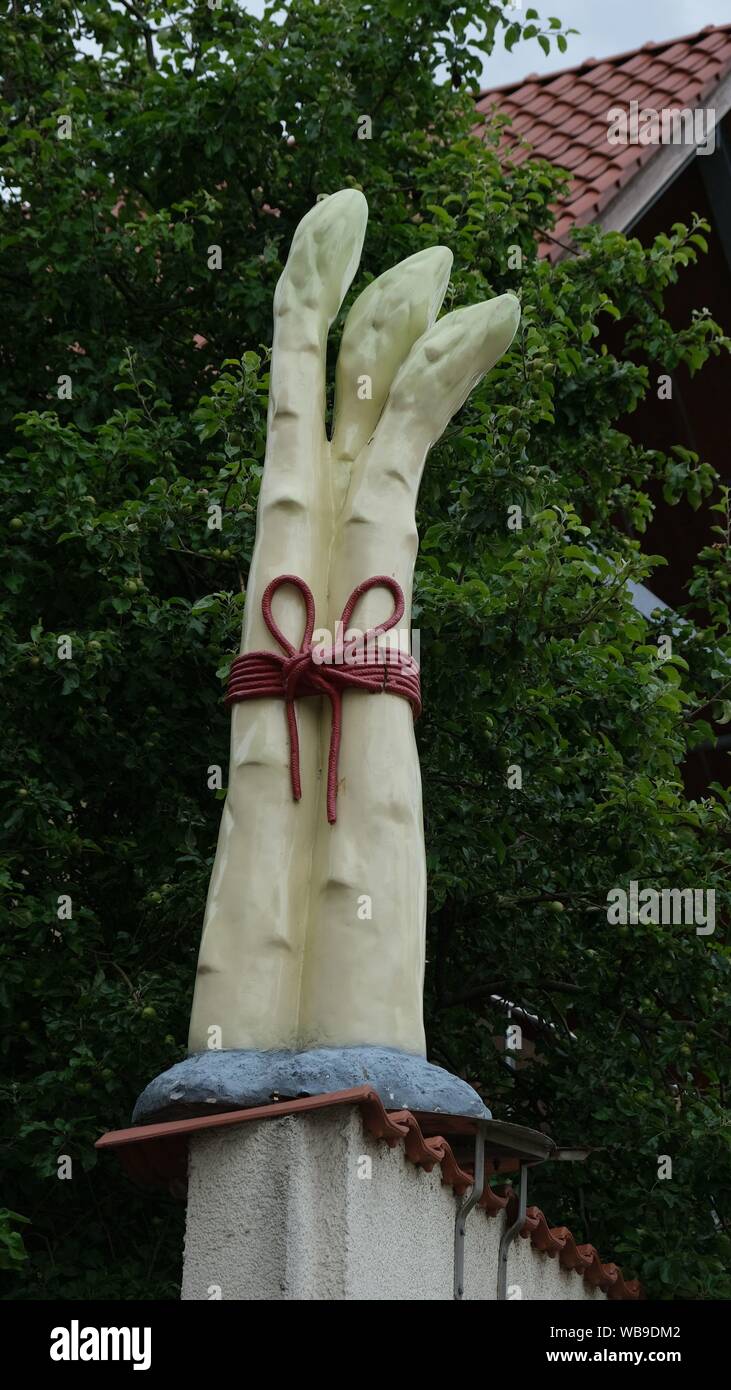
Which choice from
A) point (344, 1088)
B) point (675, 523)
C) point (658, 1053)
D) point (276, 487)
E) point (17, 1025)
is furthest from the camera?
point (675, 523)

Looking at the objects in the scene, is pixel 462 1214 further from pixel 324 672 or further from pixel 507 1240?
pixel 324 672

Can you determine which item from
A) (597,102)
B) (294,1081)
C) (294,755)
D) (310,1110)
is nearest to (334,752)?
(294,755)

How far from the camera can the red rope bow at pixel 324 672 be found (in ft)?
12.3

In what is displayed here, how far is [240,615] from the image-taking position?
5918 millimetres

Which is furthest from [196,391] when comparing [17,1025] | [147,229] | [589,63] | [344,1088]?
[589,63]

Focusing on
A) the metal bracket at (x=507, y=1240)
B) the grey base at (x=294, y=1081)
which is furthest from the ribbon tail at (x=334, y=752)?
the metal bracket at (x=507, y=1240)

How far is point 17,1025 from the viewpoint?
6047 mm

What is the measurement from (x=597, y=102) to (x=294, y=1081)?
897 centimetres

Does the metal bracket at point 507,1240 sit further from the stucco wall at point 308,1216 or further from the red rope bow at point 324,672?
the red rope bow at point 324,672

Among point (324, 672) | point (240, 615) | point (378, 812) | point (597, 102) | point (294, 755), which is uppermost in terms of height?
point (597, 102)

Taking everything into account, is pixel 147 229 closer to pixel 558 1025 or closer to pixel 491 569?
pixel 491 569

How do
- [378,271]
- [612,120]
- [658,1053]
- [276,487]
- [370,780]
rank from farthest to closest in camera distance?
[612,120]
[378,271]
[658,1053]
[276,487]
[370,780]

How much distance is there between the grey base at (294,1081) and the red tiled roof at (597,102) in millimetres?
5892

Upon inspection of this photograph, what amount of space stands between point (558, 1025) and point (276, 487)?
3606 millimetres
